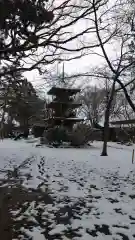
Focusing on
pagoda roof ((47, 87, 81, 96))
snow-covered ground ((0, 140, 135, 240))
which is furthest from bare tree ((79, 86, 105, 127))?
snow-covered ground ((0, 140, 135, 240))

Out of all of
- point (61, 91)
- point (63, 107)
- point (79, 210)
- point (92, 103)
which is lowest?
point (79, 210)

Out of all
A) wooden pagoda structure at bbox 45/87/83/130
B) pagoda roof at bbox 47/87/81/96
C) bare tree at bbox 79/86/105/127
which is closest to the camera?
pagoda roof at bbox 47/87/81/96

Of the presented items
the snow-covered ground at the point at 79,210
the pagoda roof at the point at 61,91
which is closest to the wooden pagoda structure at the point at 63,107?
the pagoda roof at the point at 61,91

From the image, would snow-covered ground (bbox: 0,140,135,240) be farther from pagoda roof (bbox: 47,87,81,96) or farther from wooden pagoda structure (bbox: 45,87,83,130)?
pagoda roof (bbox: 47,87,81,96)

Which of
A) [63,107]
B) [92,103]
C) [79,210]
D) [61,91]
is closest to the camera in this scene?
[79,210]

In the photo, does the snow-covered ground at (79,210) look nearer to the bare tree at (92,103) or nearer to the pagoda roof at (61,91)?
the pagoda roof at (61,91)

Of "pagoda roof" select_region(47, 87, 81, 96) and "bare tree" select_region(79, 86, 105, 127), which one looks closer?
"pagoda roof" select_region(47, 87, 81, 96)

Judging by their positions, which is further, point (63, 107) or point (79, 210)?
point (63, 107)

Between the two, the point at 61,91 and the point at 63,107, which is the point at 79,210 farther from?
the point at 63,107

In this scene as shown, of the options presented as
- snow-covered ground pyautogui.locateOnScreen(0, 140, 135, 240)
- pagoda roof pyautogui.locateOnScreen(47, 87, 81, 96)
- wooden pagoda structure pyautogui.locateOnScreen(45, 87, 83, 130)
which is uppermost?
pagoda roof pyautogui.locateOnScreen(47, 87, 81, 96)

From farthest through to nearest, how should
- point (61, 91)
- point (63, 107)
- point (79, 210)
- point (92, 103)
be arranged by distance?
point (92, 103), point (63, 107), point (61, 91), point (79, 210)

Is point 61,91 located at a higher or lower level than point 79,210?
higher

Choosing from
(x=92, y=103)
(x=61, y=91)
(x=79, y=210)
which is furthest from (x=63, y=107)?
(x=79, y=210)

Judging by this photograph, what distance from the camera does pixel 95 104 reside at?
58.4m
